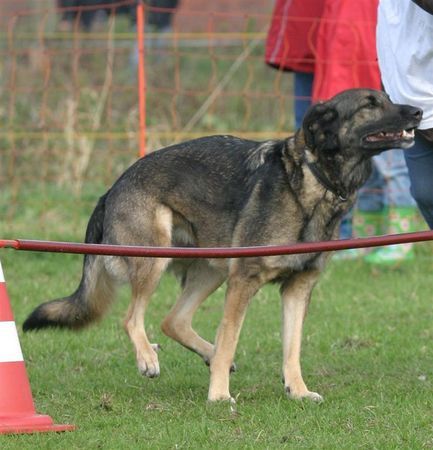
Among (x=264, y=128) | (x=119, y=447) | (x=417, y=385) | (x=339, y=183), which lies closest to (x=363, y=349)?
(x=417, y=385)

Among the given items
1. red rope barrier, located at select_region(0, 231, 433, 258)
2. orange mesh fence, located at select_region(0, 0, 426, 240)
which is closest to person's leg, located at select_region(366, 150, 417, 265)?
orange mesh fence, located at select_region(0, 0, 426, 240)

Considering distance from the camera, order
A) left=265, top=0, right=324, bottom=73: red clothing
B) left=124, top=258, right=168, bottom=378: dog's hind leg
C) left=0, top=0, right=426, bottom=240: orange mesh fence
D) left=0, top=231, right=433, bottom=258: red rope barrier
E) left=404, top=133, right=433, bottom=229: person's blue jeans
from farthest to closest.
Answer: left=0, top=0, right=426, bottom=240: orange mesh fence, left=265, top=0, right=324, bottom=73: red clothing, left=124, top=258, right=168, bottom=378: dog's hind leg, left=404, top=133, right=433, bottom=229: person's blue jeans, left=0, top=231, right=433, bottom=258: red rope barrier

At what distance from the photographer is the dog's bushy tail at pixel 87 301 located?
5.57 metres

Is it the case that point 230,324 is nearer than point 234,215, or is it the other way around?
point 230,324

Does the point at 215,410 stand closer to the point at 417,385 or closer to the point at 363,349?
the point at 417,385

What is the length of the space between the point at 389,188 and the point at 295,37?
1.33 meters

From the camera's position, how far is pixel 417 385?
5453 mm

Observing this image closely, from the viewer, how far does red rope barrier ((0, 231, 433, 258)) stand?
4.38 metres

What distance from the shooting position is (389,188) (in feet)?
29.1

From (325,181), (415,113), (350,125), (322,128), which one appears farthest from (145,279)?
(415,113)

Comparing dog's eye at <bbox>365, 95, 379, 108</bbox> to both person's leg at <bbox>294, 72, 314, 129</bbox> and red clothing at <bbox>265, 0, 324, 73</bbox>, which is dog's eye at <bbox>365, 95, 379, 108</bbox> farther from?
person's leg at <bbox>294, 72, 314, 129</bbox>

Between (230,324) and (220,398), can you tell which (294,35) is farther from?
(220,398)

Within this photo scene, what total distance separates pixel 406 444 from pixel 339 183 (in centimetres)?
145

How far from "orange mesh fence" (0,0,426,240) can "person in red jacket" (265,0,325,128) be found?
0.41 metres
